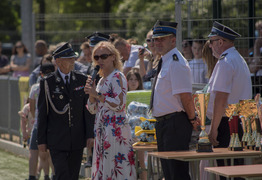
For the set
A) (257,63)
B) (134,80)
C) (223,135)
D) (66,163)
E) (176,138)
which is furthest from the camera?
(134,80)

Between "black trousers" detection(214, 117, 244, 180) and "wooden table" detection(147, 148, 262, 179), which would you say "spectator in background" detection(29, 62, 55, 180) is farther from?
"wooden table" detection(147, 148, 262, 179)

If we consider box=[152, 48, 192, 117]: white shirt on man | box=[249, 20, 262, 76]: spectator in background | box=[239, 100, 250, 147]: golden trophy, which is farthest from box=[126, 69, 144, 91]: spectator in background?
box=[239, 100, 250, 147]: golden trophy

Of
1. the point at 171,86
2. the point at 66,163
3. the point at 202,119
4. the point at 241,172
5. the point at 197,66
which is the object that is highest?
the point at 197,66

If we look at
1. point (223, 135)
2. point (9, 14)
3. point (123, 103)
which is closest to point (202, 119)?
point (223, 135)

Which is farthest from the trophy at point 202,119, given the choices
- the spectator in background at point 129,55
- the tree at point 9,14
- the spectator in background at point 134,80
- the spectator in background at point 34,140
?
the tree at point 9,14

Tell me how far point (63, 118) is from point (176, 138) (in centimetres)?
190

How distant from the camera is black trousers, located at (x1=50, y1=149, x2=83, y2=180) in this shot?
773cm

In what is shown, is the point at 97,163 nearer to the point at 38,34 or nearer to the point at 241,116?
the point at 241,116

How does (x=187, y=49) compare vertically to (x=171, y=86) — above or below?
above

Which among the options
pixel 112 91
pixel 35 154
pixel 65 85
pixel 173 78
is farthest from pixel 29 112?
pixel 173 78

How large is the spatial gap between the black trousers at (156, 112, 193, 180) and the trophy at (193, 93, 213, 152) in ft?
0.80

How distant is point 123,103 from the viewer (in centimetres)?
739

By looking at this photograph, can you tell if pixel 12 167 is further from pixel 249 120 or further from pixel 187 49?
pixel 249 120

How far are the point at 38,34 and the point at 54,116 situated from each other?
20.4 ft
